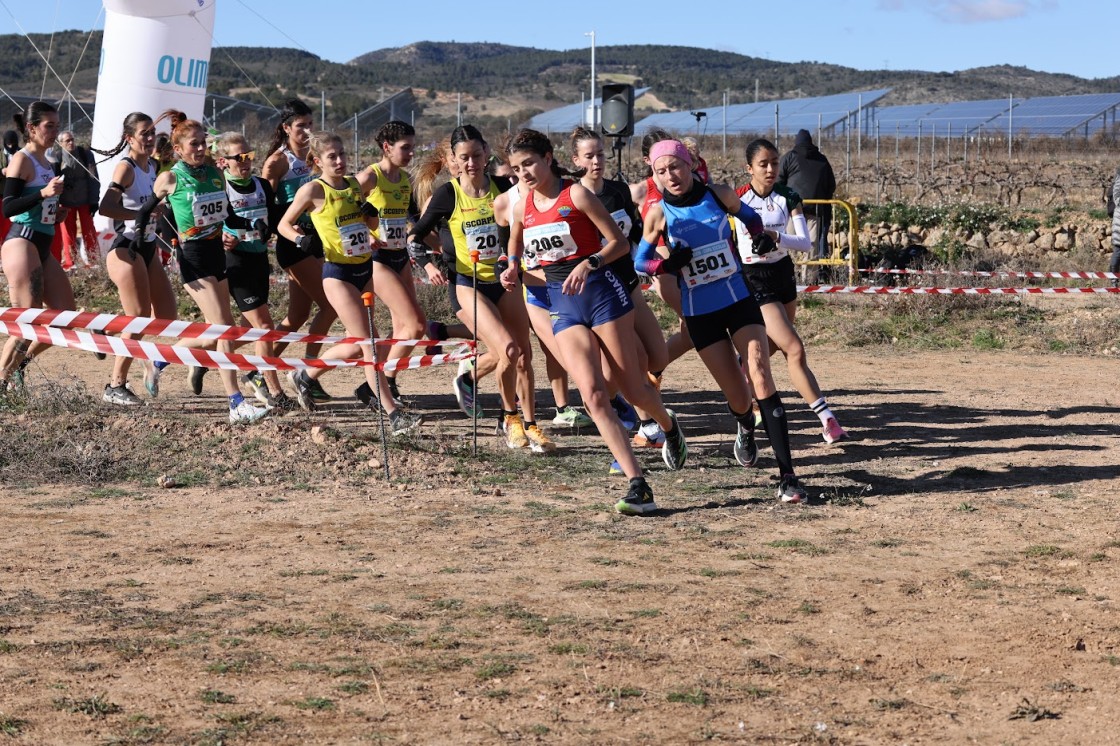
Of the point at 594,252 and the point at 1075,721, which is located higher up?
the point at 594,252

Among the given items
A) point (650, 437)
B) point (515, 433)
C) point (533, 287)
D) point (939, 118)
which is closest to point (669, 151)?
point (533, 287)

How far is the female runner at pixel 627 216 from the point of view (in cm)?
875

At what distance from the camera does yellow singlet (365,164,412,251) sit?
9.67m

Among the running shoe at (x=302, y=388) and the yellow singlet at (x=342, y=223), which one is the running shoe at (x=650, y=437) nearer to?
the yellow singlet at (x=342, y=223)

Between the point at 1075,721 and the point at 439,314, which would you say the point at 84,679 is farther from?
the point at 439,314

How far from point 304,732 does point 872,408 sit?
7415 millimetres

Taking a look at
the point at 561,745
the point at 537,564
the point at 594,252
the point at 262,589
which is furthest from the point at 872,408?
the point at 561,745

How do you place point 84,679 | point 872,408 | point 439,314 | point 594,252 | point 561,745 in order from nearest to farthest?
point 561,745, point 84,679, point 594,252, point 872,408, point 439,314

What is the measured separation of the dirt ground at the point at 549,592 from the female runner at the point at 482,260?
39 centimetres

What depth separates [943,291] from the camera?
14.7 m

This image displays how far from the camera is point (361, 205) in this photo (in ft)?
31.4

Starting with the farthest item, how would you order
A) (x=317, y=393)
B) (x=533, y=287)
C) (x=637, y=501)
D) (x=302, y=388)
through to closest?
(x=317, y=393) → (x=302, y=388) → (x=533, y=287) → (x=637, y=501)

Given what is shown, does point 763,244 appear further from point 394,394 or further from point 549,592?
point 394,394

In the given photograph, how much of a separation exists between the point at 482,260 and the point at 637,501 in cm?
237
